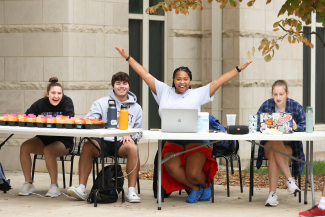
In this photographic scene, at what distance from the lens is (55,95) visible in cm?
705

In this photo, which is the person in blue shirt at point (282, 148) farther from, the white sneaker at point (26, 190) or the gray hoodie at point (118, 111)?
the white sneaker at point (26, 190)

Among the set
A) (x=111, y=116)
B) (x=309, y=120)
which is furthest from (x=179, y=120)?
(x=309, y=120)

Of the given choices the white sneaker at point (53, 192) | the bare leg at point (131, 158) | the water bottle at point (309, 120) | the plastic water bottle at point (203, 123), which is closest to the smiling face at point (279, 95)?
the water bottle at point (309, 120)

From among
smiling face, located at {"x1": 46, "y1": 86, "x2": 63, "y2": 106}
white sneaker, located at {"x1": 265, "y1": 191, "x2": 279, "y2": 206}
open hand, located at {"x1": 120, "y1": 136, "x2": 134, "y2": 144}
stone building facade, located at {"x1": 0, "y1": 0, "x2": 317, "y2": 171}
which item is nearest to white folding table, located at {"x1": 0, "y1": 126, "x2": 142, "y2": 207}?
open hand, located at {"x1": 120, "y1": 136, "x2": 134, "y2": 144}

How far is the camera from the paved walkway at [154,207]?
19.5 ft

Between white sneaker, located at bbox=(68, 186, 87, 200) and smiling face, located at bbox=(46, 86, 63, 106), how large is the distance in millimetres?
1177

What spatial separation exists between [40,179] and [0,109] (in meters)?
1.53

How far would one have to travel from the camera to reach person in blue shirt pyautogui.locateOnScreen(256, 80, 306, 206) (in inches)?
255

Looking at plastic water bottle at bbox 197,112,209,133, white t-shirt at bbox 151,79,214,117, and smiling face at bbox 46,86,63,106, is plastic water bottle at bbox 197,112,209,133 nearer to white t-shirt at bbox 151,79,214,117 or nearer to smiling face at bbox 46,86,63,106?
white t-shirt at bbox 151,79,214,117

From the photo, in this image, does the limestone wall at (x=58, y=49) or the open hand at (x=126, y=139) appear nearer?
the open hand at (x=126, y=139)

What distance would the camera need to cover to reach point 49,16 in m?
8.92

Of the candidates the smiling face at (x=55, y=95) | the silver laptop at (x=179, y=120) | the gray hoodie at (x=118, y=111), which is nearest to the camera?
the silver laptop at (x=179, y=120)

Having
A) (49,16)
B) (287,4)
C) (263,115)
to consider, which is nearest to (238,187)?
(263,115)

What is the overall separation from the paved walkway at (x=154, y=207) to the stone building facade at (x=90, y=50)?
225cm
